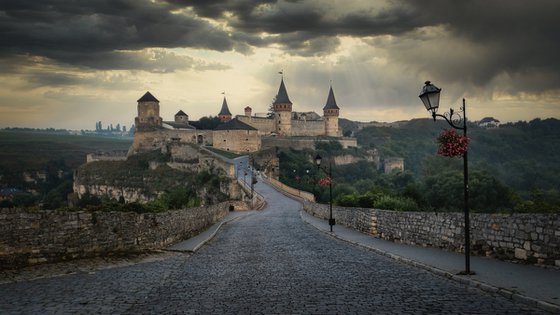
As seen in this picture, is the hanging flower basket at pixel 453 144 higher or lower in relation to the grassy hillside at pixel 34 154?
higher

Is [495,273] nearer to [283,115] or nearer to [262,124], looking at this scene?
[262,124]

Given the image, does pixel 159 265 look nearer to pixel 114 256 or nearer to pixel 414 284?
pixel 114 256

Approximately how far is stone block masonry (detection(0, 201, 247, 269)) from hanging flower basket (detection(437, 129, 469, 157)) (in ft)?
30.8

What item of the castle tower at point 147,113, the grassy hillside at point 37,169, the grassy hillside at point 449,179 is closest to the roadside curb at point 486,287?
the grassy hillside at point 449,179

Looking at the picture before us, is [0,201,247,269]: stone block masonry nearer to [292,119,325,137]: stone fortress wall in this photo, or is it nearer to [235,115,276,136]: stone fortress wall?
[235,115,276,136]: stone fortress wall

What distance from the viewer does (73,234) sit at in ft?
46.4

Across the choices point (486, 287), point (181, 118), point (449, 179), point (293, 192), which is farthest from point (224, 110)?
point (486, 287)

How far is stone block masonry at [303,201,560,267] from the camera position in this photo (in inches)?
440

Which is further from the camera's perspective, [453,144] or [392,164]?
[392,164]

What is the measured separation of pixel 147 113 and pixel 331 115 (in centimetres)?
5314

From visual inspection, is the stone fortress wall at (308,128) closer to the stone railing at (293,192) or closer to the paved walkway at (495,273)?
the stone railing at (293,192)

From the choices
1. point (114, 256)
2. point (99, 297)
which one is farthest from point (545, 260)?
point (114, 256)

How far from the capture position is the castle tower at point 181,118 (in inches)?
5236

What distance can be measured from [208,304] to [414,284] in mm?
4219
